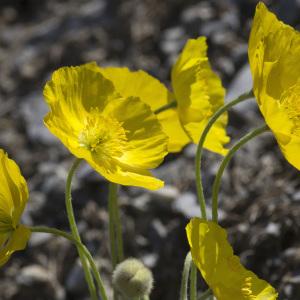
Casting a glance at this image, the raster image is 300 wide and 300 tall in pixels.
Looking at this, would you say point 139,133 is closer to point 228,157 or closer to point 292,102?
point 228,157

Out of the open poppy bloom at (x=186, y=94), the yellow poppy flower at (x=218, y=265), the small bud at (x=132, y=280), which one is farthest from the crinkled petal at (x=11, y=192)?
the open poppy bloom at (x=186, y=94)

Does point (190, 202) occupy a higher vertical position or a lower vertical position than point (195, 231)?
lower

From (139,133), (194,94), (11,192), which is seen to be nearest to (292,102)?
(194,94)

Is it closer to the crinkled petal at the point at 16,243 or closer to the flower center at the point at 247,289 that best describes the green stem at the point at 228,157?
the flower center at the point at 247,289

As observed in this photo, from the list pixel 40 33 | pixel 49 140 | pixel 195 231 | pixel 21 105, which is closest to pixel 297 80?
pixel 195 231

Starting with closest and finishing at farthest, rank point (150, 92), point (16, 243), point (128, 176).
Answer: point (16, 243) → point (128, 176) → point (150, 92)

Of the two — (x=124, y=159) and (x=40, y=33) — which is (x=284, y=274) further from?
(x=40, y=33)

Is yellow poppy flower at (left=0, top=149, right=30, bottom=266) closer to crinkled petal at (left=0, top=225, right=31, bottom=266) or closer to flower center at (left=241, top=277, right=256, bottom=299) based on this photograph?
crinkled petal at (left=0, top=225, right=31, bottom=266)
